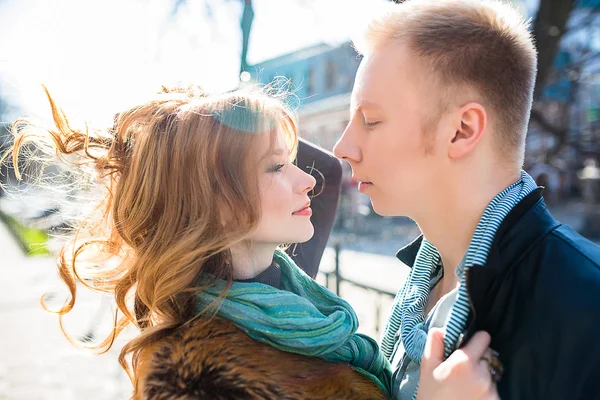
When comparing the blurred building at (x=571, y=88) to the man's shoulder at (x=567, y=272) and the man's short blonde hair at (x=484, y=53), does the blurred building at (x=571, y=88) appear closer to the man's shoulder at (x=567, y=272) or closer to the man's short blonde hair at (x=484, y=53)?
the man's short blonde hair at (x=484, y=53)

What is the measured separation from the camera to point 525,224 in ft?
4.59

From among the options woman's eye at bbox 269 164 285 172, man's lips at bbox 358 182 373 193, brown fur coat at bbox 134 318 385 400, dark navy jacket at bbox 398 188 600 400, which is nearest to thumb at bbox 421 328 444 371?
dark navy jacket at bbox 398 188 600 400

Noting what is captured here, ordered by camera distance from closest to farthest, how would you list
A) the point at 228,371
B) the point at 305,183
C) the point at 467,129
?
1. the point at 228,371
2. the point at 467,129
3. the point at 305,183

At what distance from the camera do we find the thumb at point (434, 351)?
1.41 metres

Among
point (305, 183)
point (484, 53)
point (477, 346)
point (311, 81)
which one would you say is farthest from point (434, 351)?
point (311, 81)

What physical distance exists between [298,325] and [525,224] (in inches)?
28.4

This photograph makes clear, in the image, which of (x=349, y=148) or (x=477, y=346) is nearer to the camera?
(x=477, y=346)

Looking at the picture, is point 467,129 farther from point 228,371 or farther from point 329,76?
point 329,76

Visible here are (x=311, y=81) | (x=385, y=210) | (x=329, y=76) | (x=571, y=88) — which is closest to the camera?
(x=385, y=210)

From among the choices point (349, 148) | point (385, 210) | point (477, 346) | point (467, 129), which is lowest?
point (477, 346)

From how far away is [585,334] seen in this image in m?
1.19

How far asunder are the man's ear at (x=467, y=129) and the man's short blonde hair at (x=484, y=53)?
0.06 meters

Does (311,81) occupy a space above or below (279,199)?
below

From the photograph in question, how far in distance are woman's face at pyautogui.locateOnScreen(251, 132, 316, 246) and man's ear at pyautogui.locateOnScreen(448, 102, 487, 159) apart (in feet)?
1.89
